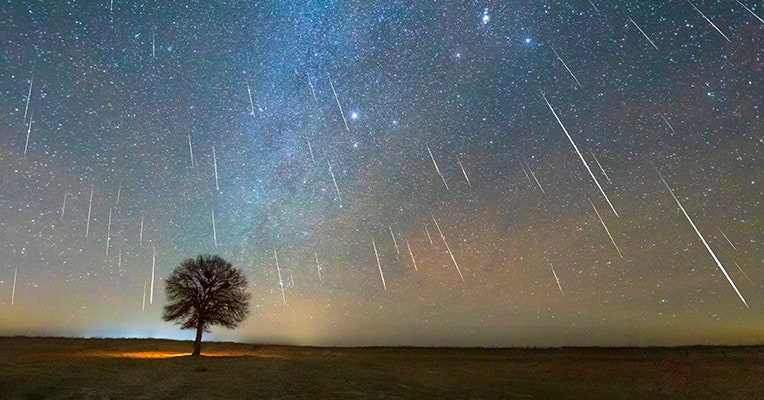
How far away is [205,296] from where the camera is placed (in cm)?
4162

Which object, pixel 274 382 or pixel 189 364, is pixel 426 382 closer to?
pixel 274 382

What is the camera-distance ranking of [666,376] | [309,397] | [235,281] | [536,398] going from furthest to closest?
1. [235,281]
2. [666,376]
3. [536,398]
4. [309,397]

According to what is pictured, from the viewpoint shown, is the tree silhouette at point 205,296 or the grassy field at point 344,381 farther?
the tree silhouette at point 205,296

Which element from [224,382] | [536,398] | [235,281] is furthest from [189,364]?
[536,398]

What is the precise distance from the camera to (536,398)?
23688 millimetres

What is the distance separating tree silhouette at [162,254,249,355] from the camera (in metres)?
40.8

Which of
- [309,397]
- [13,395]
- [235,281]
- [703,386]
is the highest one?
[235,281]

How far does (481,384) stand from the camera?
1069 inches

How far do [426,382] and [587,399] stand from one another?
28.9 feet

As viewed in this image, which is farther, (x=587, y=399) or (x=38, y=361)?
(x=38, y=361)

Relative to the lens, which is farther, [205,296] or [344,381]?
[205,296]

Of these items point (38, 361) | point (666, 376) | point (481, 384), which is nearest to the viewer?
point (481, 384)

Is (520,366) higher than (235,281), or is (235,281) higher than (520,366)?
(235,281)

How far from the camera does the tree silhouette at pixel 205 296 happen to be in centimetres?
4081
